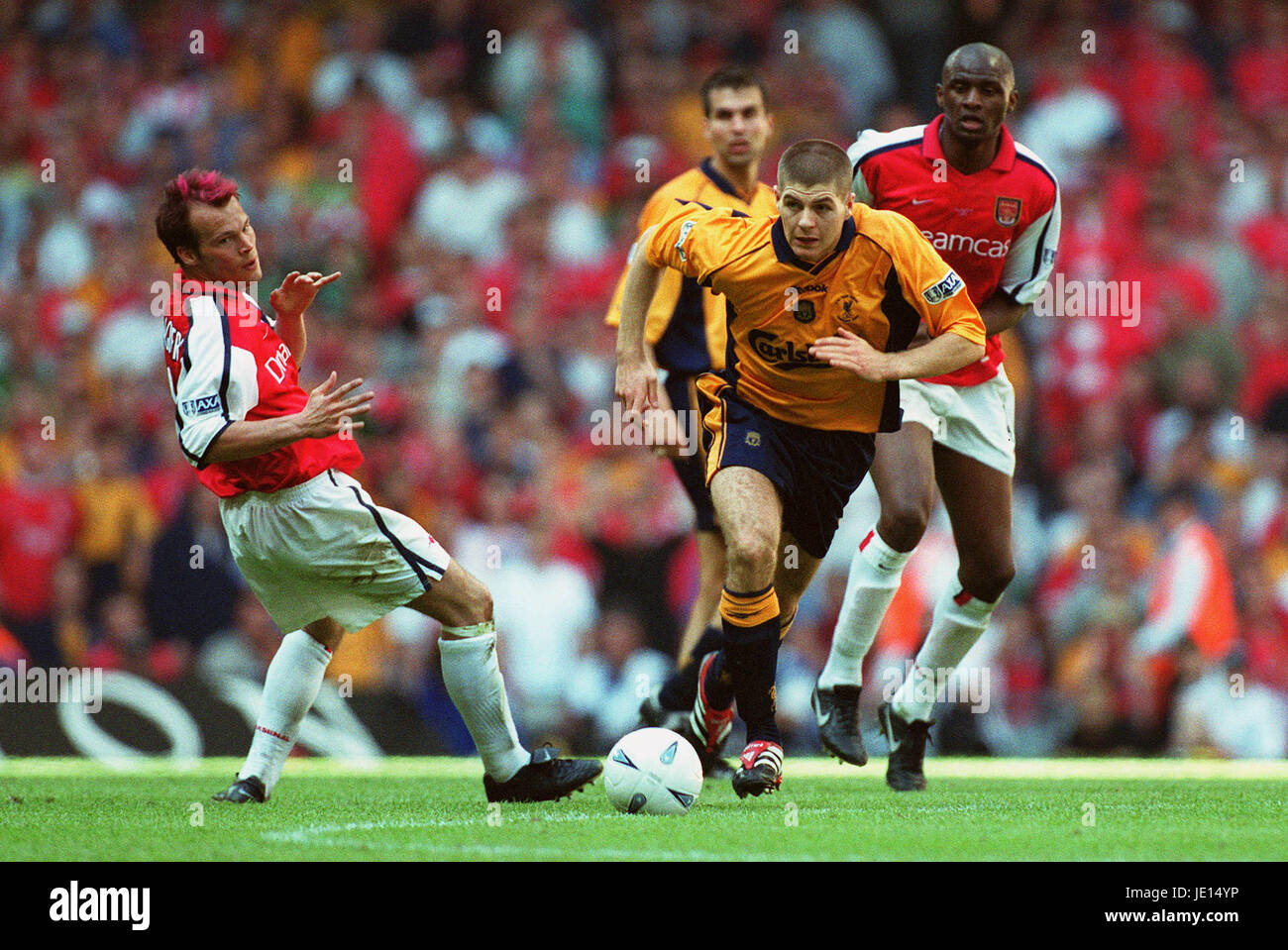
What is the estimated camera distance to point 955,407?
22.2 feet

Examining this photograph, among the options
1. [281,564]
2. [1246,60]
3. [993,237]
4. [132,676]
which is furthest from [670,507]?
[1246,60]

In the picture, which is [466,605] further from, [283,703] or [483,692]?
[283,703]

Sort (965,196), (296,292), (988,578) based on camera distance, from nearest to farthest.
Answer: (296,292), (965,196), (988,578)

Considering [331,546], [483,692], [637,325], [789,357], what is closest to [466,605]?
[483,692]

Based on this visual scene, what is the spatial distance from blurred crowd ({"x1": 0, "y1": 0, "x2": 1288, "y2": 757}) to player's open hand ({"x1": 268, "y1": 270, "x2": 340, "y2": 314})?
13.3ft

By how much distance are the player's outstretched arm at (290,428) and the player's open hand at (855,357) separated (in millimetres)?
1472

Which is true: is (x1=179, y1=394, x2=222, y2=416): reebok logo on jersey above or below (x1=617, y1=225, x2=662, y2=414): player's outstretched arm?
below

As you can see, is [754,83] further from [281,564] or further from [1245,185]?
[1245,185]

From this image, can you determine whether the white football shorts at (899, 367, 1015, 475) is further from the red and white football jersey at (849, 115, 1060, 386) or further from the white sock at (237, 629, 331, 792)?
the white sock at (237, 629, 331, 792)

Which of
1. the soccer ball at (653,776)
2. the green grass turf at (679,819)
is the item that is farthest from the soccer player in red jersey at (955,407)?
the soccer ball at (653,776)


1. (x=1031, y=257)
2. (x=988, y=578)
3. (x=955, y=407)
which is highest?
(x=1031, y=257)

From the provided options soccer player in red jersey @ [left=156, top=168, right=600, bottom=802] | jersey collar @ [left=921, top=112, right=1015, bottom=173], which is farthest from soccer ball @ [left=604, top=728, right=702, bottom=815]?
jersey collar @ [left=921, top=112, right=1015, bottom=173]

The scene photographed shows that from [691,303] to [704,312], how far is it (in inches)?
3.2

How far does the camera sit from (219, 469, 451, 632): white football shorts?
5.76 metres
